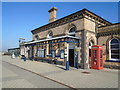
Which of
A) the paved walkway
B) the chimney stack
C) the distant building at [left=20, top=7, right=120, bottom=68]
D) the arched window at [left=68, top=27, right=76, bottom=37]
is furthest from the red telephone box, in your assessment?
the chimney stack

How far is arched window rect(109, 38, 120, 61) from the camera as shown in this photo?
1091 cm

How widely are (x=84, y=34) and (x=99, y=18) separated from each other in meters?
4.41

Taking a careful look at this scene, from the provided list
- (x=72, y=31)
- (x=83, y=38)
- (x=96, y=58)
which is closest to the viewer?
(x=96, y=58)

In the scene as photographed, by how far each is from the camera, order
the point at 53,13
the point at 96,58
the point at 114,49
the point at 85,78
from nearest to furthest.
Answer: the point at 85,78 < the point at 96,58 < the point at 114,49 < the point at 53,13

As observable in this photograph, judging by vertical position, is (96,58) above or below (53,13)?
below

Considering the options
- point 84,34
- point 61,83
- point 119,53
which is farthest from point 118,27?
point 61,83

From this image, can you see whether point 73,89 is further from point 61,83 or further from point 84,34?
point 84,34

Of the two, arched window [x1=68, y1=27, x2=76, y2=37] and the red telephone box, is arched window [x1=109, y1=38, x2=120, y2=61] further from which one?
arched window [x1=68, y1=27, x2=76, y2=37]

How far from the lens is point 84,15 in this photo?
11.5 m

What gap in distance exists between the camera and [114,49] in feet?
36.8

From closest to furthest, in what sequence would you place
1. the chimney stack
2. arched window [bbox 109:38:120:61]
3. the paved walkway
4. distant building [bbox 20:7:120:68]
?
the paved walkway
arched window [bbox 109:38:120:61]
distant building [bbox 20:7:120:68]
the chimney stack

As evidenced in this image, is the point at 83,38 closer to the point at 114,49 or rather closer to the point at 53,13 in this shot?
the point at 114,49

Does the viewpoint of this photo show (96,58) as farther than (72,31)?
No

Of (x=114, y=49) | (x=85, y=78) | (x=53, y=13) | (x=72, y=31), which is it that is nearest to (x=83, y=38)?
(x=72, y=31)
